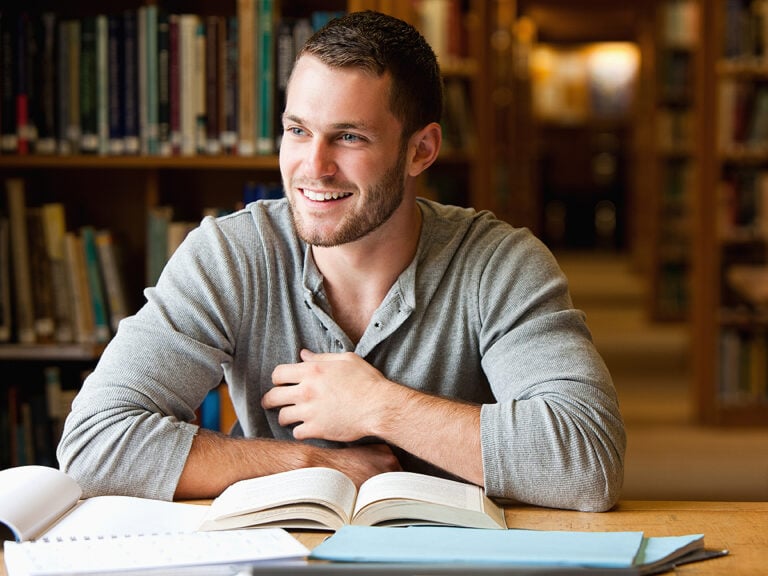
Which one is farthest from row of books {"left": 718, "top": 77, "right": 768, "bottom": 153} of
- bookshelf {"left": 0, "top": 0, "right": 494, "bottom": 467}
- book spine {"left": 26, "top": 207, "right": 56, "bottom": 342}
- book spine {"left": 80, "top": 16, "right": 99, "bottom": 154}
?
book spine {"left": 26, "top": 207, "right": 56, "bottom": 342}

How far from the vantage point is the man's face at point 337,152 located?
162 centimetres

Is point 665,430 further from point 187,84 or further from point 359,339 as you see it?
point 359,339

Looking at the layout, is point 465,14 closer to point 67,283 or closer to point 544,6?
point 67,283

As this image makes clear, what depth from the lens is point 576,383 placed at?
1.56m

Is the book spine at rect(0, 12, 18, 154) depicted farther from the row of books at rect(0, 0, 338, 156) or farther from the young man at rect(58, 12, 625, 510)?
the young man at rect(58, 12, 625, 510)

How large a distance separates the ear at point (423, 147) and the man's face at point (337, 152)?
60mm

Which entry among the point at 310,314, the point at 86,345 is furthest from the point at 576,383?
the point at 86,345

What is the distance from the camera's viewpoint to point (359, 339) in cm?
176

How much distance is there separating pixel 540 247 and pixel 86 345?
1309 mm

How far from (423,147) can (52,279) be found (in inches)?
49.1

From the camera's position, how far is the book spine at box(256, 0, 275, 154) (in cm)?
255

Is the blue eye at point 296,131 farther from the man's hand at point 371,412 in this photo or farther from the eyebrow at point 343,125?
the man's hand at point 371,412

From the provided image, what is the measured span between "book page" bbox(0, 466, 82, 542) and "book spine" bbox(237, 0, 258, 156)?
1.31 meters

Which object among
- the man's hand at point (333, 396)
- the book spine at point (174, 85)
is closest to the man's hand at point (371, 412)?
the man's hand at point (333, 396)
